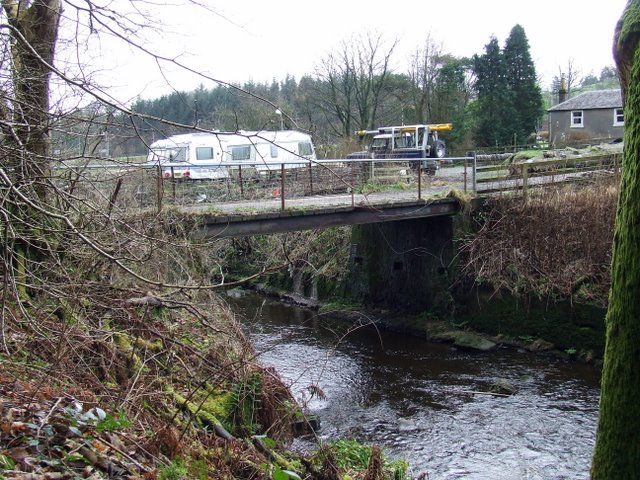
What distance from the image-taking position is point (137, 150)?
7.08m

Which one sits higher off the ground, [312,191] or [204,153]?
[204,153]

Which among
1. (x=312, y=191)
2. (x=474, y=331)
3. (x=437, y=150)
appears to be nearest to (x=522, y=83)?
(x=437, y=150)

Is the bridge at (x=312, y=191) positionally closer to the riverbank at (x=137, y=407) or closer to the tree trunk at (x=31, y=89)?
the tree trunk at (x=31, y=89)

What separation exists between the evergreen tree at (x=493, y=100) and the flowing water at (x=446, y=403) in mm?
23648

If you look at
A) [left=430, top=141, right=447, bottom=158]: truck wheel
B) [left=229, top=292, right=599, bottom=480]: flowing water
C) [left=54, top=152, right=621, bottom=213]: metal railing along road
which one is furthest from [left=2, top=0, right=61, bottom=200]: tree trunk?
[left=430, top=141, right=447, bottom=158]: truck wheel

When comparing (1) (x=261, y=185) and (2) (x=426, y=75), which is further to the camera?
(2) (x=426, y=75)

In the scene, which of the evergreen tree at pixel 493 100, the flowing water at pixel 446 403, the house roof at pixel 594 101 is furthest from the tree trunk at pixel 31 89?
the house roof at pixel 594 101

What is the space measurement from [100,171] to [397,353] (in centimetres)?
981

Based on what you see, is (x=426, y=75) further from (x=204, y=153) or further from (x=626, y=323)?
(x=626, y=323)

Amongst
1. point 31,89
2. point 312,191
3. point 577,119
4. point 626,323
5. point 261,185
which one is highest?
point 577,119

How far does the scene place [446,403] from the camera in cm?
1240

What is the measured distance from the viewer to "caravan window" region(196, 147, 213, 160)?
27069mm

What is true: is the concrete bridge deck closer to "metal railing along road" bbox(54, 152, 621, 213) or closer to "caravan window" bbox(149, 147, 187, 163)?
"metal railing along road" bbox(54, 152, 621, 213)

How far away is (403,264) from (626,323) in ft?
54.3
